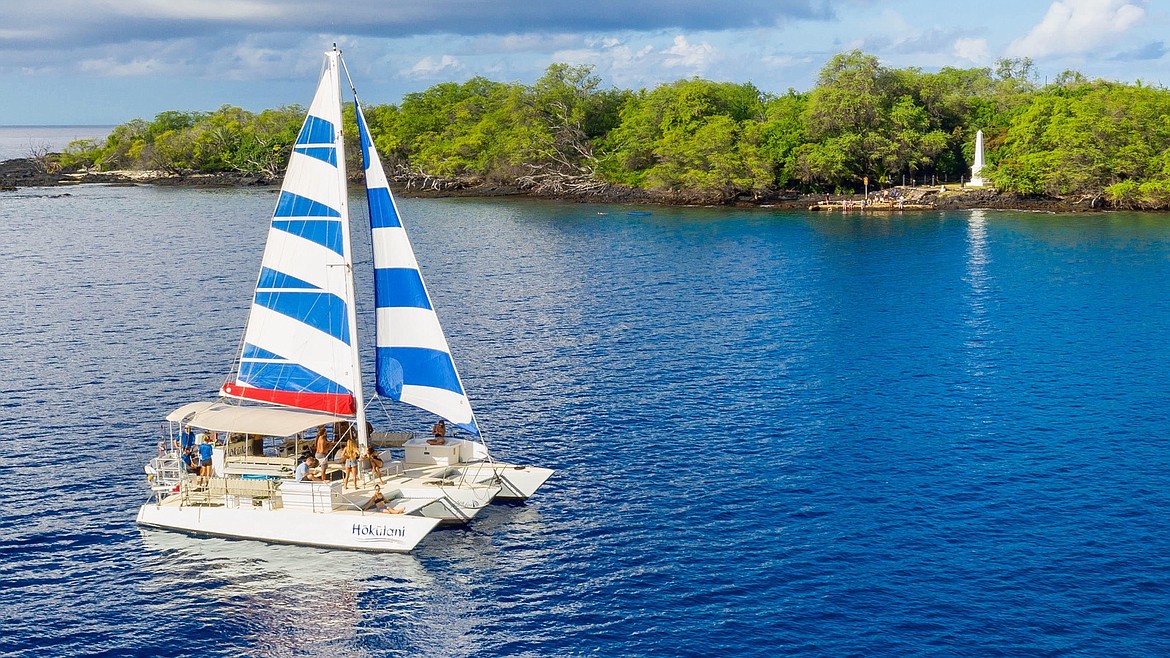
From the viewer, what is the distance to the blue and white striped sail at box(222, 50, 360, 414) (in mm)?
44719

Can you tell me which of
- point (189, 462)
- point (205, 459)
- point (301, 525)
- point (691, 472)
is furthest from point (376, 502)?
point (691, 472)

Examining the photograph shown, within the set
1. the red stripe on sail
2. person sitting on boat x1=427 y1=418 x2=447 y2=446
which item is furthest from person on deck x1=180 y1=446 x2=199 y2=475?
person sitting on boat x1=427 y1=418 x2=447 y2=446

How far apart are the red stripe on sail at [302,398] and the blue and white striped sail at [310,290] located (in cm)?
4

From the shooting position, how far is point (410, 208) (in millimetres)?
174000

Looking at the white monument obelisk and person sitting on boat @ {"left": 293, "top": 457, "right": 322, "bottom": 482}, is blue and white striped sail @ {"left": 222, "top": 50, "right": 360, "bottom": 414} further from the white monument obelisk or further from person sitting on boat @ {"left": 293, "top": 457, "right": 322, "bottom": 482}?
the white monument obelisk

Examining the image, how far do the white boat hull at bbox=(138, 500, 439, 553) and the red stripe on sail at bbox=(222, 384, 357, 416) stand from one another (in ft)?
16.7

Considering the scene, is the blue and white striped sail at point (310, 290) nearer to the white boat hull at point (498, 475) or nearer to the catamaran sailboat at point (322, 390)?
the catamaran sailboat at point (322, 390)

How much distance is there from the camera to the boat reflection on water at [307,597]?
36.0 meters

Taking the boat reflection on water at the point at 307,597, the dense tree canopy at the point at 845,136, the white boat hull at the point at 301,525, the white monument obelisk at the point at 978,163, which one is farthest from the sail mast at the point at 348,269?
the white monument obelisk at the point at 978,163

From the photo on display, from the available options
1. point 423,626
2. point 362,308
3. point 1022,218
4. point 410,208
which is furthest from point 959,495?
→ point 410,208

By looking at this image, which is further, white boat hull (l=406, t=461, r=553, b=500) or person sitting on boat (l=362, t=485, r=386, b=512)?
white boat hull (l=406, t=461, r=553, b=500)

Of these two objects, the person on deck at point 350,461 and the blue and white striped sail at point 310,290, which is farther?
the blue and white striped sail at point 310,290

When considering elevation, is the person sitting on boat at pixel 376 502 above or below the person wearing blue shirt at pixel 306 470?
below

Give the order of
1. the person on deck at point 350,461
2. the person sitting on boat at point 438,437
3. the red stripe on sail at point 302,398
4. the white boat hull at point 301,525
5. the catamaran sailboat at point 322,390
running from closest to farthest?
the white boat hull at point 301,525 < the catamaran sailboat at point 322,390 < the person on deck at point 350,461 < the red stripe on sail at point 302,398 < the person sitting on boat at point 438,437
